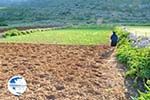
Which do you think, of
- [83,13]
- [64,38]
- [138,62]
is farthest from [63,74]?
[83,13]

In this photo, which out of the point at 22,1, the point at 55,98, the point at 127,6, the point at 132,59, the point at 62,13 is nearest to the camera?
the point at 55,98

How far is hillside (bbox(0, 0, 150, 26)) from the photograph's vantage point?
227 ft

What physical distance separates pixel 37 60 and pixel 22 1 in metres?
91.8

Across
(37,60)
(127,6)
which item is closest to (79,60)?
(37,60)

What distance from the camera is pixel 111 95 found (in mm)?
12352

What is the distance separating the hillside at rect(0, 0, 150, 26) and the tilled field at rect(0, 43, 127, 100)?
45.4 meters

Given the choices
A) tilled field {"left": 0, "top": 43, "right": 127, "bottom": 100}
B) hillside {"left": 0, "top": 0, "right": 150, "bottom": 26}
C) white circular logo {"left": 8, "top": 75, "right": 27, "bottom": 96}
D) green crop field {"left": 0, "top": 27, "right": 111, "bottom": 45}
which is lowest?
hillside {"left": 0, "top": 0, "right": 150, "bottom": 26}

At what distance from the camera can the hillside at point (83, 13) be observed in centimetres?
6906

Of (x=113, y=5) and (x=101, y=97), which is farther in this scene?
(x=113, y=5)

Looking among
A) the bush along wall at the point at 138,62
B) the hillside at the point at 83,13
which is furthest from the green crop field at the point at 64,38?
the hillside at the point at 83,13

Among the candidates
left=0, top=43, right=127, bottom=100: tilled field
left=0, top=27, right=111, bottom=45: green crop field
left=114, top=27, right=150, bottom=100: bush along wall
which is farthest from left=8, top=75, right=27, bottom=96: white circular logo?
left=0, top=27, right=111, bottom=45: green crop field

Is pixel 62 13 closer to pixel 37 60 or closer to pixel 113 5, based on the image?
pixel 113 5

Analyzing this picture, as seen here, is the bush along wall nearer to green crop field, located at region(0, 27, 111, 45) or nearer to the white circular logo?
the white circular logo

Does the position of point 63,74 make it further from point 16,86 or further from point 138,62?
point 16,86
